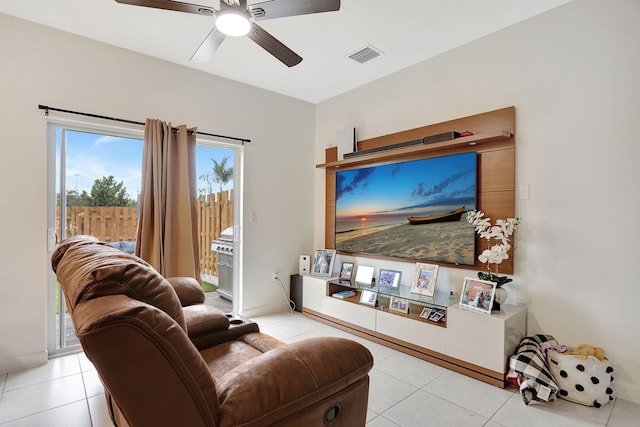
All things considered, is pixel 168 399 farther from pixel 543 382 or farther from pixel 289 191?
pixel 289 191

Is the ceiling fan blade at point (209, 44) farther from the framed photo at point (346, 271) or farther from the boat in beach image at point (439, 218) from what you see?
the framed photo at point (346, 271)

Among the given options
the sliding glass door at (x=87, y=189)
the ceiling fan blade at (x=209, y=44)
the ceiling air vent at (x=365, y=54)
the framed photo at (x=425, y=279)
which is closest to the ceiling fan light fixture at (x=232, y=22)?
the ceiling fan blade at (x=209, y=44)

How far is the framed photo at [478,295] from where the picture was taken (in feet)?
8.02

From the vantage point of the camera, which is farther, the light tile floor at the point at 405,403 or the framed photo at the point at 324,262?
the framed photo at the point at 324,262

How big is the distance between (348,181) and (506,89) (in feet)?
5.99

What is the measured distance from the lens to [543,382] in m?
2.10

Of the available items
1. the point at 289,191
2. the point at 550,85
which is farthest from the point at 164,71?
the point at 550,85

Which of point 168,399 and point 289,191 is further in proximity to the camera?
point 289,191

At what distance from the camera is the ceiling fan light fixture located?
1856 mm

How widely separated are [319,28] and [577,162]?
2.21 metres

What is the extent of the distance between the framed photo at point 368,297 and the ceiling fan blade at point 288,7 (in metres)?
2.45

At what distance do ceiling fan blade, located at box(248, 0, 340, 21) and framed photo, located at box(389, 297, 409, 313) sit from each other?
243 centimetres

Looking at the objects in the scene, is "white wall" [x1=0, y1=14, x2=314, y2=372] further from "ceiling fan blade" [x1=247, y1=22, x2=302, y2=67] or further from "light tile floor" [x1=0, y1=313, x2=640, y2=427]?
"ceiling fan blade" [x1=247, y1=22, x2=302, y2=67]

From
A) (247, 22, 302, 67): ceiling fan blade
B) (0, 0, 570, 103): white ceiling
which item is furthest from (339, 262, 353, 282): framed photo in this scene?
(247, 22, 302, 67): ceiling fan blade
